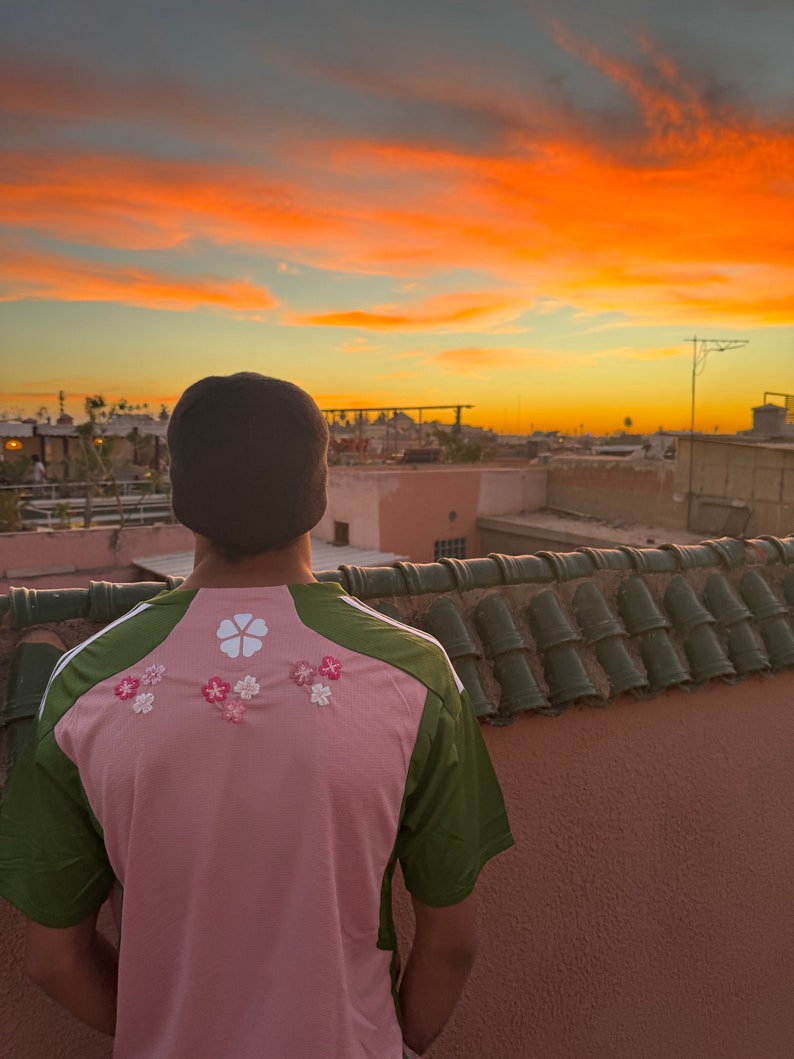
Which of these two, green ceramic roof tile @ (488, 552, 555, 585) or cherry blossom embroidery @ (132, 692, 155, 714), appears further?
green ceramic roof tile @ (488, 552, 555, 585)

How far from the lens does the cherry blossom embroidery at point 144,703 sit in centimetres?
129

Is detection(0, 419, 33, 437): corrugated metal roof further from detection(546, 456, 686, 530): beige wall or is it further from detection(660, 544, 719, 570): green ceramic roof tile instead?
detection(660, 544, 719, 570): green ceramic roof tile

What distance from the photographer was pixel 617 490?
23.5 m

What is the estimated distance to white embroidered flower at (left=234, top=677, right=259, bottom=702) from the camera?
1.29 metres

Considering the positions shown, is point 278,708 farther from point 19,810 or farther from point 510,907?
point 510,907

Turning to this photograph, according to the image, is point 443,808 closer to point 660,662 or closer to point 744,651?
point 660,662

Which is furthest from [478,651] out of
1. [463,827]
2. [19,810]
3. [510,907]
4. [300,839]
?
[19,810]

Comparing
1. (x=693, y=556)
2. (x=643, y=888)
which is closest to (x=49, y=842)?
(x=643, y=888)

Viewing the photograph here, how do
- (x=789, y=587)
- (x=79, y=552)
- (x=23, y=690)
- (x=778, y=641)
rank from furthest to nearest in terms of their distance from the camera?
(x=79, y=552) < (x=789, y=587) < (x=778, y=641) < (x=23, y=690)

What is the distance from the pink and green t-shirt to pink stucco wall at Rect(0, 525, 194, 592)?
1506 centimetres

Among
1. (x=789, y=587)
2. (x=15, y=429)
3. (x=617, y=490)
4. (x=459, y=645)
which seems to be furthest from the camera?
(x=15, y=429)

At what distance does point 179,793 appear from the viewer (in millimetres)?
1280

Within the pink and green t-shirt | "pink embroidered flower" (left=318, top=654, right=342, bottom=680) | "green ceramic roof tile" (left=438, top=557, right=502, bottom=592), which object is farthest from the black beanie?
"green ceramic roof tile" (left=438, top=557, right=502, bottom=592)

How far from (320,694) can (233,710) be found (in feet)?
0.49
